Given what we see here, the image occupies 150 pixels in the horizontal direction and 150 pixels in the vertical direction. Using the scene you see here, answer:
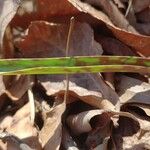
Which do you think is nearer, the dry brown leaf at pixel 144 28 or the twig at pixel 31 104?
the twig at pixel 31 104

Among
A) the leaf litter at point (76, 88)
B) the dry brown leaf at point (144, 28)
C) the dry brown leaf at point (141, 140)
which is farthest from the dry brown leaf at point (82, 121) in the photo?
the dry brown leaf at point (144, 28)

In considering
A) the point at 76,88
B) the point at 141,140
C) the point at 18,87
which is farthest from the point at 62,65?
the point at 141,140

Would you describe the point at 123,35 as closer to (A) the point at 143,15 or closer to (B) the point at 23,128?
(A) the point at 143,15

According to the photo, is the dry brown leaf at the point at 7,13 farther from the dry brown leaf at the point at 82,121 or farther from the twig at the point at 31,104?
the dry brown leaf at the point at 82,121

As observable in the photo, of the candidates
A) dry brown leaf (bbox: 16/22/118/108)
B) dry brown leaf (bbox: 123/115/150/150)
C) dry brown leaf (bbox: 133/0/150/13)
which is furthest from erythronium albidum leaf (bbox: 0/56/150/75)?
dry brown leaf (bbox: 133/0/150/13)

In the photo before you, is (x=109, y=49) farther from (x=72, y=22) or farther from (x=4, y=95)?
(x=4, y=95)

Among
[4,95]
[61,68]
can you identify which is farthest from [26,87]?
[61,68]
